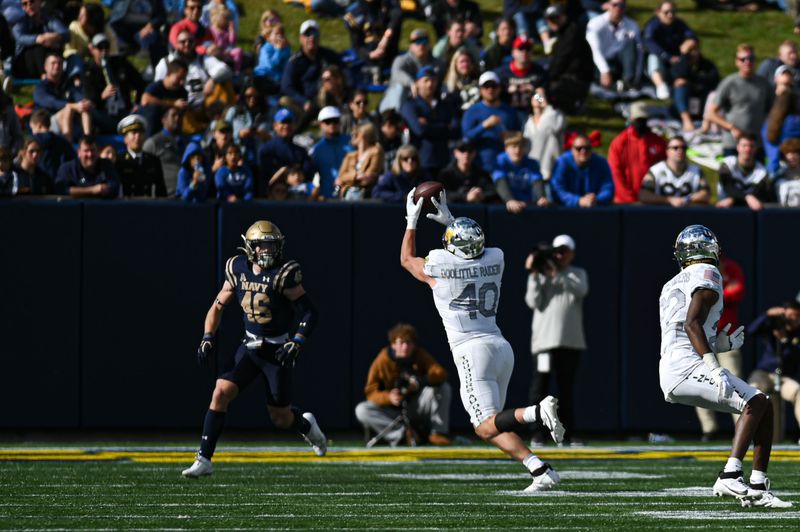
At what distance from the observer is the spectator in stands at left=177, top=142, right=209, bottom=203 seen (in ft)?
47.8

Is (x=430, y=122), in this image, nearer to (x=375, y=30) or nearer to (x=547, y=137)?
(x=547, y=137)

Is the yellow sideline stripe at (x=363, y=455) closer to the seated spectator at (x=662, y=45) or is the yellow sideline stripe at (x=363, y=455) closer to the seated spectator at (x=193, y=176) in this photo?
the seated spectator at (x=193, y=176)

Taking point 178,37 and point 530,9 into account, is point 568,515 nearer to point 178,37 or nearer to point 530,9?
point 178,37

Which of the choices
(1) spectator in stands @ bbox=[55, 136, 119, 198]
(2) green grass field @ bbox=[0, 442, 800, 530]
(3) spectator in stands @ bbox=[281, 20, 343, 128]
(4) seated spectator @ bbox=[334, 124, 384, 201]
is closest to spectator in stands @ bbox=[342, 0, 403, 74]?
(3) spectator in stands @ bbox=[281, 20, 343, 128]

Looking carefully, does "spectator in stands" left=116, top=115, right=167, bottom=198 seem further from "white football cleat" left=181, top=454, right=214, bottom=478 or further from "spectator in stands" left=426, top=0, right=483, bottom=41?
"spectator in stands" left=426, top=0, right=483, bottom=41

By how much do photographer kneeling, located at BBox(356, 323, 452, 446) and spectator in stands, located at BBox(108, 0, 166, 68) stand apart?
18.0 ft

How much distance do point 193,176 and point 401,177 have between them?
186 centimetres

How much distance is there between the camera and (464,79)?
677 inches

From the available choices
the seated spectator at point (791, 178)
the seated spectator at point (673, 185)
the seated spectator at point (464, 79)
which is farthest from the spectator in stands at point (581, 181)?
the seated spectator at point (464, 79)

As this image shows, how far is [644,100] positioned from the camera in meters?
19.5

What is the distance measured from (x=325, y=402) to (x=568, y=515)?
6905 millimetres

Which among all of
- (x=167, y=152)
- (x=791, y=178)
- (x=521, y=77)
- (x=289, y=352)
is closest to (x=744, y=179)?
(x=791, y=178)

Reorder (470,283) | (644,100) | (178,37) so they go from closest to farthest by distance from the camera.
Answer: (470,283) → (178,37) → (644,100)

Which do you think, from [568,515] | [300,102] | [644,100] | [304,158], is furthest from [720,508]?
[644,100]
